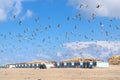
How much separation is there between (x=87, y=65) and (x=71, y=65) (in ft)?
82.3

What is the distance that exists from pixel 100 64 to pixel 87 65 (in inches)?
282

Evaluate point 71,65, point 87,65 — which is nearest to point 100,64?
point 87,65

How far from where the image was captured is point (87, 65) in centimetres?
16412

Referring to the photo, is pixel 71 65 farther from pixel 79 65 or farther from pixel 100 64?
pixel 100 64

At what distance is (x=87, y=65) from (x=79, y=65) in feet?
51.1

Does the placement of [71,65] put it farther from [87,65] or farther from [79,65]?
[87,65]

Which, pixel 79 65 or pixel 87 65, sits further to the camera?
pixel 79 65

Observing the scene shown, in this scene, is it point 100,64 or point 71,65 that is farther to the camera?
point 71,65

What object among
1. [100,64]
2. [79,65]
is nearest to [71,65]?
[79,65]

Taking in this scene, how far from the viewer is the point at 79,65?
589ft

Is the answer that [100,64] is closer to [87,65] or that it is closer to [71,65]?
[87,65]

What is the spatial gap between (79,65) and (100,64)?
15363 millimetres

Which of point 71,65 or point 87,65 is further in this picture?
point 71,65
